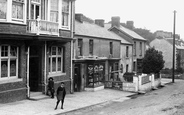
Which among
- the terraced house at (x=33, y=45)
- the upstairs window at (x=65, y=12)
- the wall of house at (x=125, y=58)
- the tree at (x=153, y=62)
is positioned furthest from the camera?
the wall of house at (x=125, y=58)

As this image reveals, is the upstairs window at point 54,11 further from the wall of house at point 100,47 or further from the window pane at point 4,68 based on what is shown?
the window pane at point 4,68

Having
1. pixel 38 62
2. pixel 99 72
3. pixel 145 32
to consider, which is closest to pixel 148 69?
pixel 99 72

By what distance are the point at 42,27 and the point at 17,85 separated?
420 centimetres

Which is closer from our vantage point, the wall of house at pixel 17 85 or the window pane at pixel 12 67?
the wall of house at pixel 17 85

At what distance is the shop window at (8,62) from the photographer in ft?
51.5

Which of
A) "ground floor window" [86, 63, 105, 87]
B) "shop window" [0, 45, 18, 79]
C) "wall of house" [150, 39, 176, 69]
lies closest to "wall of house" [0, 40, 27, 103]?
"shop window" [0, 45, 18, 79]

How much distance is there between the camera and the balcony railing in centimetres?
1702

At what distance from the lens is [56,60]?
67.4 feet

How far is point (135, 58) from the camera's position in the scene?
41531mm

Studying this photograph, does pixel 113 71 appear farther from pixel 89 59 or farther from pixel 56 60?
pixel 56 60

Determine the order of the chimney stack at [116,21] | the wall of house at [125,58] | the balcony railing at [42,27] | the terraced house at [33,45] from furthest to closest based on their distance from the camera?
1. the chimney stack at [116,21]
2. the wall of house at [125,58]
3. the balcony railing at [42,27]
4. the terraced house at [33,45]

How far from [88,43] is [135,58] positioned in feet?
55.2

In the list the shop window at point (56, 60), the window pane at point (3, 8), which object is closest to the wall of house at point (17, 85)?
the window pane at point (3, 8)

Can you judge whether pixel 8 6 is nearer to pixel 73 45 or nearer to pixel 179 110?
pixel 73 45
